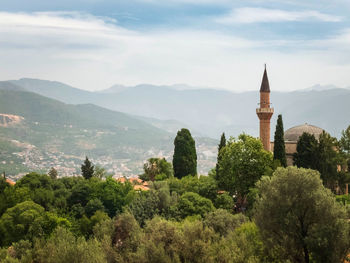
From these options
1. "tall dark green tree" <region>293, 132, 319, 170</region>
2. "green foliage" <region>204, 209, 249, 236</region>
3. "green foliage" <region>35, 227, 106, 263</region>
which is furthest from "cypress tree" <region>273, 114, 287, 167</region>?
"green foliage" <region>35, 227, 106, 263</region>

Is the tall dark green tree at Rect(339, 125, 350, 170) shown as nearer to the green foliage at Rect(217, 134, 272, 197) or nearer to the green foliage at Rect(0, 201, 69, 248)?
the green foliage at Rect(217, 134, 272, 197)

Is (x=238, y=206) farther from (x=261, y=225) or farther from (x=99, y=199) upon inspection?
(x=261, y=225)

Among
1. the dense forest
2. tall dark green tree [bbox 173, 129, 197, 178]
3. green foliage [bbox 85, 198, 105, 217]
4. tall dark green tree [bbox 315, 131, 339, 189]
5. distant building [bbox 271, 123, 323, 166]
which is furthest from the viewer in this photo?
distant building [bbox 271, 123, 323, 166]

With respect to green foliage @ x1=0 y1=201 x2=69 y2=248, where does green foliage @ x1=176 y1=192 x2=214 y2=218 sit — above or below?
above

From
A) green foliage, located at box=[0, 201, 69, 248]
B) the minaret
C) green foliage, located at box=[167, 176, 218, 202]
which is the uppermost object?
the minaret

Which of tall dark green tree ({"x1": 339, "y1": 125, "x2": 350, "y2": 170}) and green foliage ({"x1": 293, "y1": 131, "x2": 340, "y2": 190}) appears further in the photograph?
tall dark green tree ({"x1": 339, "y1": 125, "x2": 350, "y2": 170})

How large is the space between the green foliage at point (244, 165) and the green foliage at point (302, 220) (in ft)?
47.0

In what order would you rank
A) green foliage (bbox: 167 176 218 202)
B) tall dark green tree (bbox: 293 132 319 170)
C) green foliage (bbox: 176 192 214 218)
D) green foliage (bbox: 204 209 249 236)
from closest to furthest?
green foliage (bbox: 204 209 249 236) < green foliage (bbox: 176 192 214 218) < green foliage (bbox: 167 176 218 202) < tall dark green tree (bbox: 293 132 319 170)

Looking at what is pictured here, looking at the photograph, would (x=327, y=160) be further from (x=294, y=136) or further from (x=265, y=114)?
(x=265, y=114)

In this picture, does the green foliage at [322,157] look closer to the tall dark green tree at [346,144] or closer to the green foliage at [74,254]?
the tall dark green tree at [346,144]

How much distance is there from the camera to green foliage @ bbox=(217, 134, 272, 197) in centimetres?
3434

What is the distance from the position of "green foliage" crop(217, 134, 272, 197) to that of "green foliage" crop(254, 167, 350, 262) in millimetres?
14325

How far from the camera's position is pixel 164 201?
31.9 metres

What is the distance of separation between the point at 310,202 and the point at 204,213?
12108mm
